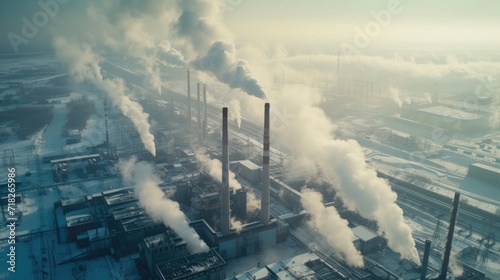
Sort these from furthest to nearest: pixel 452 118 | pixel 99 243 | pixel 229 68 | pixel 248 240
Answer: pixel 452 118 < pixel 229 68 < pixel 248 240 < pixel 99 243

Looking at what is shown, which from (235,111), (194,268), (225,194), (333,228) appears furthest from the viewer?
(235,111)

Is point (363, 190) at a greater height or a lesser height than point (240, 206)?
greater

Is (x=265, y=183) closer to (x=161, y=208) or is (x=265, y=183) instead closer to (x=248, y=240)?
(x=248, y=240)

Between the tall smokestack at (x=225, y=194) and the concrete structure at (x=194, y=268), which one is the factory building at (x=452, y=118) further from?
the concrete structure at (x=194, y=268)

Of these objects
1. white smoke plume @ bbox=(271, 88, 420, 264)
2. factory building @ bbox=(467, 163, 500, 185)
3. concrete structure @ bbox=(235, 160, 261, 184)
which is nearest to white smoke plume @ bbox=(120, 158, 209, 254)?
concrete structure @ bbox=(235, 160, 261, 184)

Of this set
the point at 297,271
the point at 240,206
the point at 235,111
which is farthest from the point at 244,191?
the point at 235,111

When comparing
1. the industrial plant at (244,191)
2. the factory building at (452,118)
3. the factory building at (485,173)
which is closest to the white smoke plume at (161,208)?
the industrial plant at (244,191)

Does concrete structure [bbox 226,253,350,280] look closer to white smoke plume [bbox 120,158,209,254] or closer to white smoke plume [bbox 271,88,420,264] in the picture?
white smoke plume [bbox 120,158,209,254]
